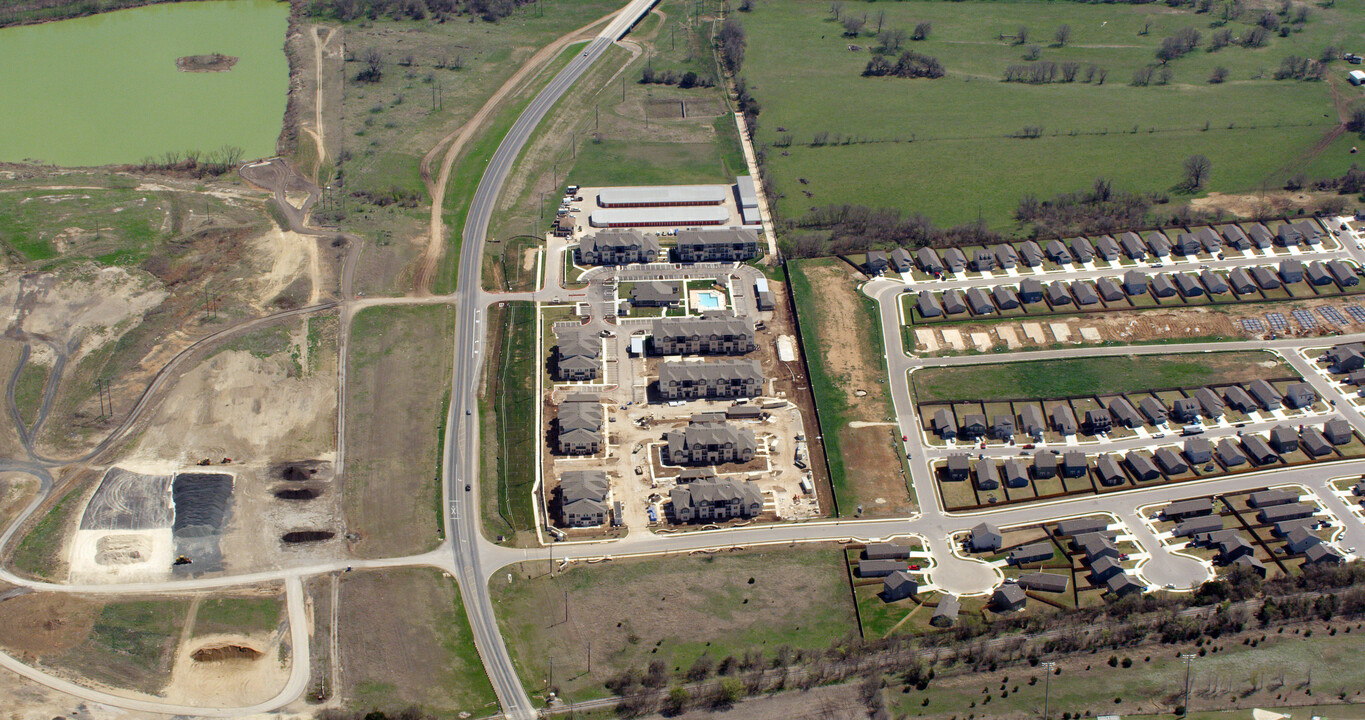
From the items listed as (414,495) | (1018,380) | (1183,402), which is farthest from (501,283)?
(1183,402)

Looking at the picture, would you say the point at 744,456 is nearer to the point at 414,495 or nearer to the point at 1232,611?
the point at 414,495

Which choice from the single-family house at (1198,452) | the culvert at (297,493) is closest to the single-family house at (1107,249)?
the single-family house at (1198,452)

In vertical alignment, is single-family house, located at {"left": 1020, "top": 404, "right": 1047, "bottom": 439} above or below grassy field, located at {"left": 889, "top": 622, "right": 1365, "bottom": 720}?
above

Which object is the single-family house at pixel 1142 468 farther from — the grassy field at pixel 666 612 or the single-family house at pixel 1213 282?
the single-family house at pixel 1213 282

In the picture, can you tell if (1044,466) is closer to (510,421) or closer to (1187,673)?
(1187,673)

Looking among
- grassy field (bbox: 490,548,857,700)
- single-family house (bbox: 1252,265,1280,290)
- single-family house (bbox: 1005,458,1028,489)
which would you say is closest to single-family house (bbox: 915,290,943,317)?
single-family house (bbox: 1005,458,1028,489)

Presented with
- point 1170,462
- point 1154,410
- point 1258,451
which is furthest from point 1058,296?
point 1258,451

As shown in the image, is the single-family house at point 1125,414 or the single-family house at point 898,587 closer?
the single-family house at point 898,587

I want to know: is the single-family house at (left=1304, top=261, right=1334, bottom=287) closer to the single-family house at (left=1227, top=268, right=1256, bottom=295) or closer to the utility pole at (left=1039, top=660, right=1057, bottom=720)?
the single-family house at (left=1227, top=268, right=1256, bottom=295)
